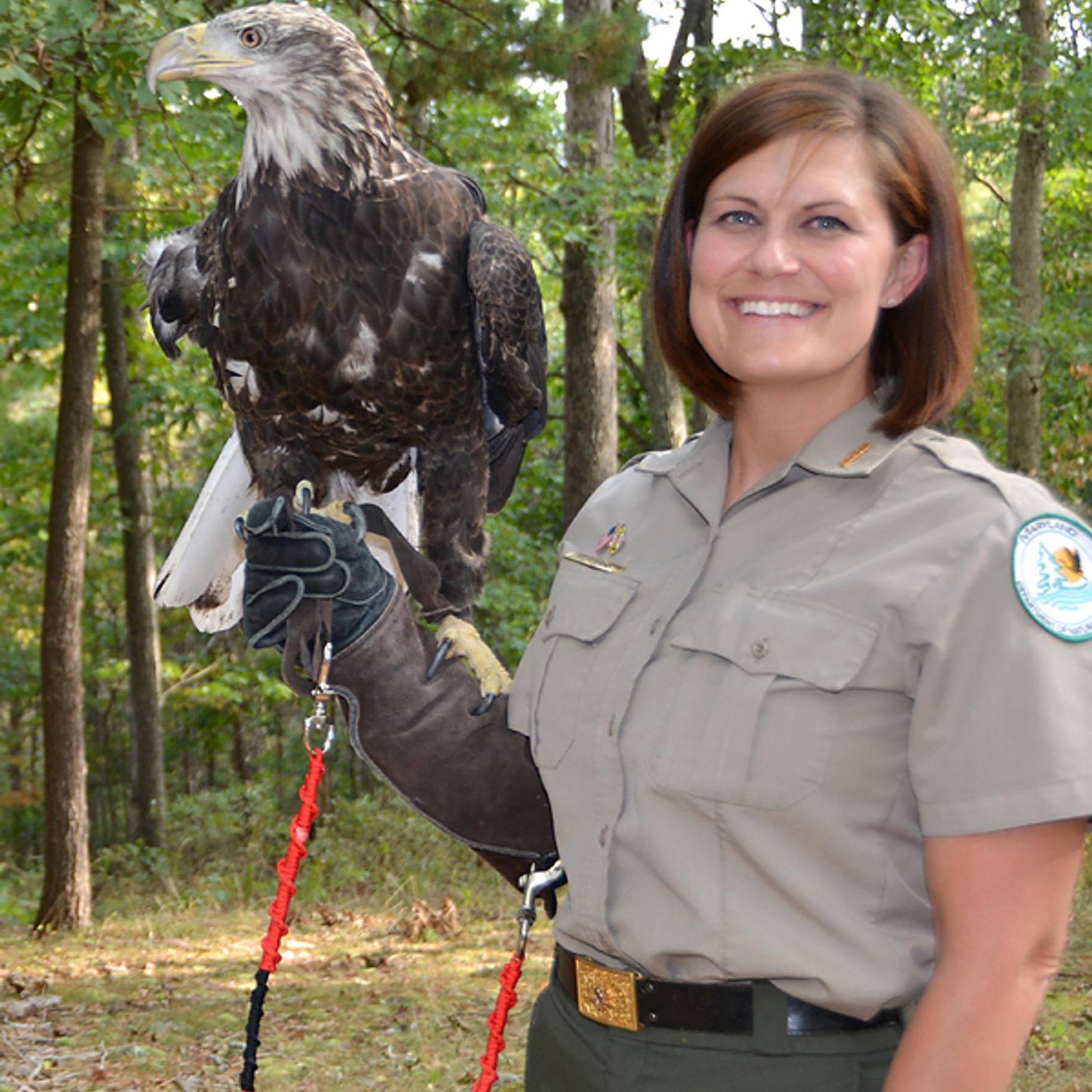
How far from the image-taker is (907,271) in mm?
1396

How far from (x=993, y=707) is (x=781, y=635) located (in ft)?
0.76

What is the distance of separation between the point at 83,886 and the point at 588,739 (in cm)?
564

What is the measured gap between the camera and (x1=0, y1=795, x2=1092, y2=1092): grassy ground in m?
4.23

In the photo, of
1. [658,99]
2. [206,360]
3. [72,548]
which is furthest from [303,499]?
→ [658,99]

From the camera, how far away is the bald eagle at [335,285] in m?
2.44

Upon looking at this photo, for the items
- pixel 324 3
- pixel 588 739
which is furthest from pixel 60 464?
pixel 588 739

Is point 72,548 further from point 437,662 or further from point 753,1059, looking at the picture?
point 753,1059

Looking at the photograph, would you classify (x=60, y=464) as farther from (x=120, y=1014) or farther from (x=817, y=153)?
(x=817, y=153)

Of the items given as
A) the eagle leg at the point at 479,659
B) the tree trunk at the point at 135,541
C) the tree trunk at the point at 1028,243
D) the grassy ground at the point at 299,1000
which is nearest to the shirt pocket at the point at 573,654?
the eagle leg at the point at 479,659

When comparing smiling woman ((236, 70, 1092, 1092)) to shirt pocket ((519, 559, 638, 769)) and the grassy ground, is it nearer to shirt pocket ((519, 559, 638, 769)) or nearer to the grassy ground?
shirt pocket ((519, 559, 638, 769))

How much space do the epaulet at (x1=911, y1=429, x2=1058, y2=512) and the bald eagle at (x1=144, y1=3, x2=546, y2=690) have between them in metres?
1.36

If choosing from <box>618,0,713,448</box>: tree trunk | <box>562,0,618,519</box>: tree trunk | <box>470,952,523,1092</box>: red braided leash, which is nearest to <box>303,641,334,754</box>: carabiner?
<box>470,952,523,1092</box>: red braided leash

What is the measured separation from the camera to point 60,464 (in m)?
5.94

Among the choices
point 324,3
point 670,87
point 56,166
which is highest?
point 670,87
